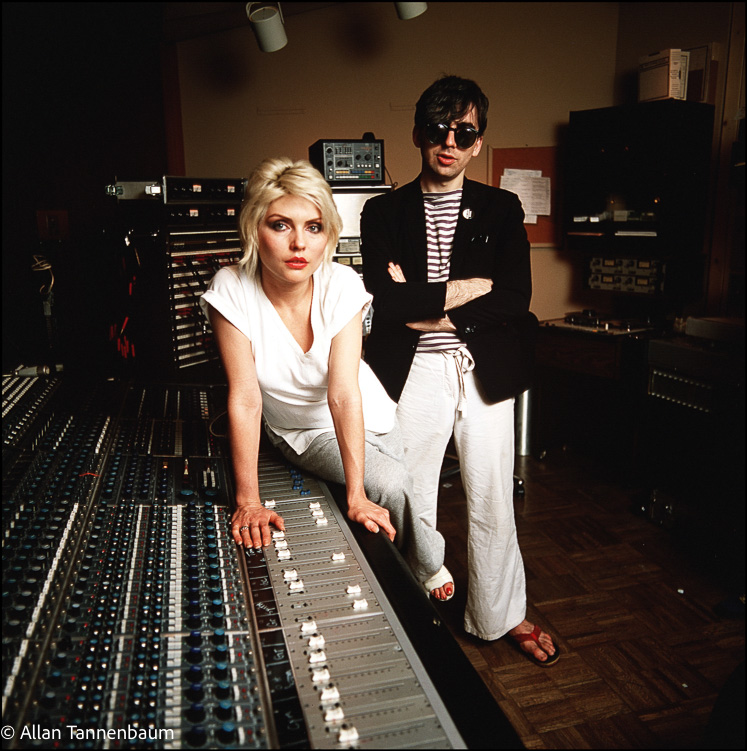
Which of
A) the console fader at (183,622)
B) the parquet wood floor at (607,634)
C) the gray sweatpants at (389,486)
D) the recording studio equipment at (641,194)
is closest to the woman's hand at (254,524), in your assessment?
the console fader at (183,622)

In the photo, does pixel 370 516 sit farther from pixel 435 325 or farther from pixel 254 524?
pixel 435 325

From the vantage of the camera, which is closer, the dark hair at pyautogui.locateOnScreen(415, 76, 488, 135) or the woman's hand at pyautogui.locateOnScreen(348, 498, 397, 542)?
the woman's hand at pyautogui.locateOnScreen(348, 498, 397, 542)

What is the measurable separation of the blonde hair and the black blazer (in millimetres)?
525

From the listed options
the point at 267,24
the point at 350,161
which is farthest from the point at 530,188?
the point at 267,24

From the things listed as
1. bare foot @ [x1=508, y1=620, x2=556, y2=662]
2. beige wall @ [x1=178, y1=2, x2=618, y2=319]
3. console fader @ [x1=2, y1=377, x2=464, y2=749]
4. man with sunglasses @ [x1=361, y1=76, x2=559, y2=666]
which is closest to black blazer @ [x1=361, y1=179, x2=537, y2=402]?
man with sunglasses @ [x1=361, y1=76, x2=559, y2=666]

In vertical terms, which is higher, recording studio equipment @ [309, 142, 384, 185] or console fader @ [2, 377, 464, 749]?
recording studio equipment @ [309, 142, 384, 185]

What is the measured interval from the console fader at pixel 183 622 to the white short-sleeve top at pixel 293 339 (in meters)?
0.19

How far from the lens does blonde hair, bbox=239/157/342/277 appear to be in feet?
4.42

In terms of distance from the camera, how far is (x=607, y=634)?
2.20 m

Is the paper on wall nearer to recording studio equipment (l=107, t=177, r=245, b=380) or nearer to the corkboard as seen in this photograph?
the corkboard

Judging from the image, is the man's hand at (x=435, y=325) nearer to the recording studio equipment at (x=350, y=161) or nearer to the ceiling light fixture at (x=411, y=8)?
the recording studio equipment at (x=350, y=161)

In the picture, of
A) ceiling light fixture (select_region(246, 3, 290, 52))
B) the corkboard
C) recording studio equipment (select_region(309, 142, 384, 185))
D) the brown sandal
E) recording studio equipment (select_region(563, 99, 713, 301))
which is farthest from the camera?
the corkboard

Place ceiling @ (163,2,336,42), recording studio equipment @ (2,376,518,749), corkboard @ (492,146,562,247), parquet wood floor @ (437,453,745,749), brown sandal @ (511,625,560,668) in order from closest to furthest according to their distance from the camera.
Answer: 1. recording studio equipment @ (2,376,518,749)
2. parquet wood floor @ (437,453,745,749)
3. brown sandal @ (511,625,560,668)
4. ceiling @ (163,2,336,42)
5. corkboard @ (492,146,562,247)

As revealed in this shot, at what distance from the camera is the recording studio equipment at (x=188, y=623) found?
0.72m
